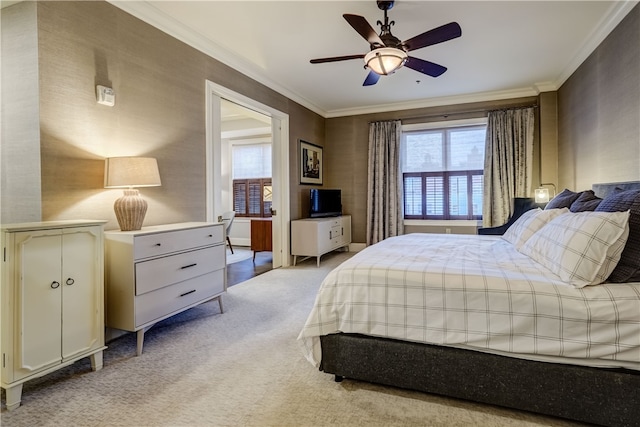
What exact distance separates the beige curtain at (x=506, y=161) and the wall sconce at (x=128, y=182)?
4930 millimetres

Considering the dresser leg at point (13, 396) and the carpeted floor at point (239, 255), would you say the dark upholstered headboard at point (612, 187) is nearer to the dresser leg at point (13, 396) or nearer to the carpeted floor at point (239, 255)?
the dresser leg at point (13, 396)

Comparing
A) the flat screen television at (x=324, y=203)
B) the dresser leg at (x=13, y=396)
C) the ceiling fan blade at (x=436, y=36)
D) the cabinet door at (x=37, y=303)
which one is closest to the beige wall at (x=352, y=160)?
the flat screen television at (x=324, y=203)

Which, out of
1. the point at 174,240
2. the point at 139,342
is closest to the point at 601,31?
the point at 174,240

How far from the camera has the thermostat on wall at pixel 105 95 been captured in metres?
2.34

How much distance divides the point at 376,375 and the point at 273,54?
135 inches

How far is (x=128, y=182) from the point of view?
2268 millimetres

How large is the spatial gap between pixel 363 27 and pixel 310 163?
11.0ft

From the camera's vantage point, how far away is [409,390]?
1748 millimetres

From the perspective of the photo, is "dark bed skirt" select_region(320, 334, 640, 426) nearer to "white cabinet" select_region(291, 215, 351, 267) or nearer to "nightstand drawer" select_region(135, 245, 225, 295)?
"nightstand drawer" select_region(135, 245, 225, 295)

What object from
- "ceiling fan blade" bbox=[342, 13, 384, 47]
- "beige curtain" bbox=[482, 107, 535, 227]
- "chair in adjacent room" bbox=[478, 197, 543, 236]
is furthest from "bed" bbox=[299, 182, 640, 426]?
"beige curtain" bbox=[482, 107, 535, 227]

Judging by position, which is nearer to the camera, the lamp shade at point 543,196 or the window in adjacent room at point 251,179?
the lamp shade at point 543,196

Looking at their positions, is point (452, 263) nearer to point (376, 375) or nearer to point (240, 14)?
point (376, 375)

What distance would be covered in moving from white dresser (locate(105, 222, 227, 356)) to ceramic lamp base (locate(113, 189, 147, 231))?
8 centimetres

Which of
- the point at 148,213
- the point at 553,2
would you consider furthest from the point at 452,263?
the point at 553,2
